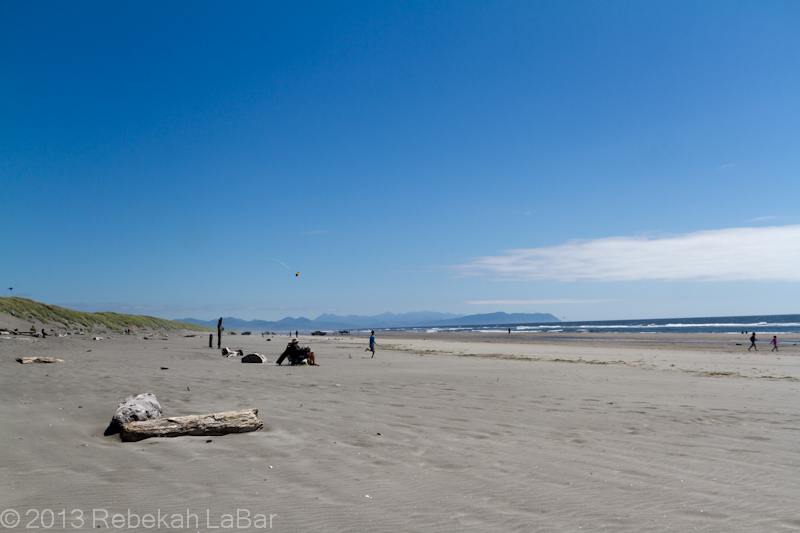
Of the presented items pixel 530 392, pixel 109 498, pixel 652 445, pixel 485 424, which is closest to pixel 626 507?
pixel 652 445

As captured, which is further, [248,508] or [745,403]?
[745,403]

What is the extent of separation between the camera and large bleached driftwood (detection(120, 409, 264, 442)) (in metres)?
6.10

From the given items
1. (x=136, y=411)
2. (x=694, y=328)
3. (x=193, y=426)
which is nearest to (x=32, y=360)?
(x=136, y=411)

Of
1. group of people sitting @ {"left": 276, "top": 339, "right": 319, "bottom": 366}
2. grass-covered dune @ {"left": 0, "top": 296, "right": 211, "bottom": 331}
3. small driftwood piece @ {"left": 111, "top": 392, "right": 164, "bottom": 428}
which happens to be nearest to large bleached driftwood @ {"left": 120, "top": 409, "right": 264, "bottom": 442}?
small driftwood piece @ {"left": 111, "top": 392, "right": 164, "bottom": 428}

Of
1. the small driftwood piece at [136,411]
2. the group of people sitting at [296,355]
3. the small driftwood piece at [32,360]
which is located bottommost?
the group of people sitting at [296,355]

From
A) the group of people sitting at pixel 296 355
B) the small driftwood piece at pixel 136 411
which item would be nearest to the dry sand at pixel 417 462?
the small driftwood piece at pixel 136 411

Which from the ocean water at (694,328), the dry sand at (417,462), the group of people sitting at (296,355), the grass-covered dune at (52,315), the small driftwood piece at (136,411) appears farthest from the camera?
the ocean water at (694,328)

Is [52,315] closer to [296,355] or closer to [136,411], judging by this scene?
[296,355]

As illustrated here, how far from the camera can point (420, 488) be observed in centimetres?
477

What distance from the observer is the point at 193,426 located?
20.8 ft

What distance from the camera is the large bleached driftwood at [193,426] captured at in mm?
6102

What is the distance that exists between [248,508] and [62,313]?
55.0m

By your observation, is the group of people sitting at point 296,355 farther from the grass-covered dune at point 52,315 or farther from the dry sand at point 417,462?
the grass-covered dune at point 52,315

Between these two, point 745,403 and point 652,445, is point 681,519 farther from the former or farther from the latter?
point 745,403
